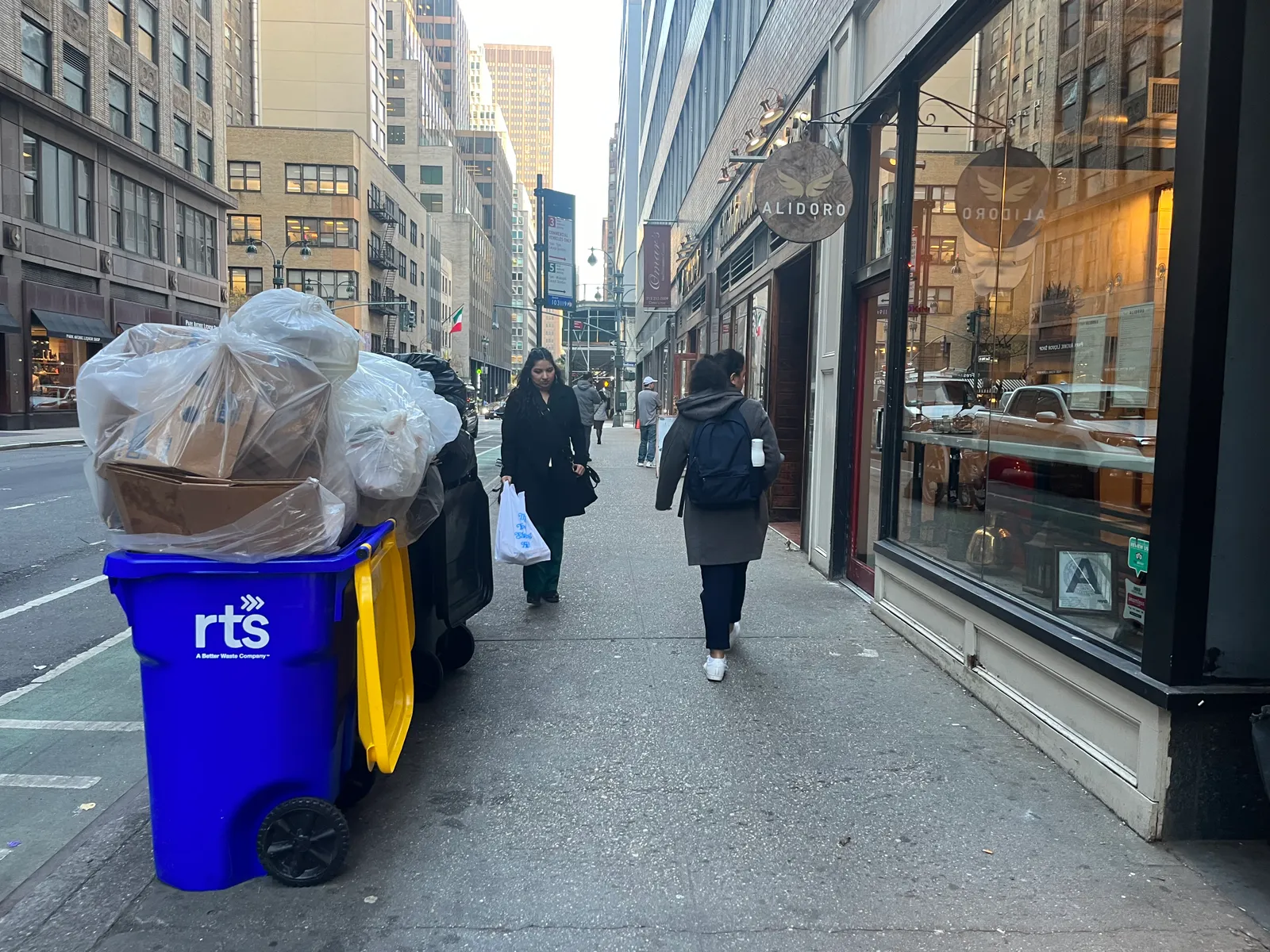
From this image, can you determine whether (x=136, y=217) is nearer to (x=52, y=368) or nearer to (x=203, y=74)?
(x=52, y=368)

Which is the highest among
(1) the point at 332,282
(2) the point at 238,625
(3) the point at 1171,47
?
(1) the point at 332,282

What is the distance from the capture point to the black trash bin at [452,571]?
4184mm

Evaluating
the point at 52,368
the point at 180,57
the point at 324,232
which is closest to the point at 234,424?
the point at 52,368

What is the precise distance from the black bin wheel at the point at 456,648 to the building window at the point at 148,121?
38.3 metres

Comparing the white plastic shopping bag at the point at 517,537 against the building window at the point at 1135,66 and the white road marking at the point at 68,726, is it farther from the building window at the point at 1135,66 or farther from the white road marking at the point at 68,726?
the building window at the point at 1135,66

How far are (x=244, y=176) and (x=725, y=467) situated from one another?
199ft

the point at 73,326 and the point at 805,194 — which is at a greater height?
the point at 73,326

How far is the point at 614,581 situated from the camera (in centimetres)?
743

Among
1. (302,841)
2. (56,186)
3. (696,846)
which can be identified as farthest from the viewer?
(56,186)

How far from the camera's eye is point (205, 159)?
4141 cm

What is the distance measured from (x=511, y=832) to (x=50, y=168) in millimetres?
34539

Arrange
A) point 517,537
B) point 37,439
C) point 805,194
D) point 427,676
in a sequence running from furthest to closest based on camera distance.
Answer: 1. point 37,439
2. point 805,194
3. point 517,537
4. point 427,676

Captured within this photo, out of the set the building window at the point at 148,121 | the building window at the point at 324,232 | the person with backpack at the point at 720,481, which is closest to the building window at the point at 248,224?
the building window at the point at 324,232

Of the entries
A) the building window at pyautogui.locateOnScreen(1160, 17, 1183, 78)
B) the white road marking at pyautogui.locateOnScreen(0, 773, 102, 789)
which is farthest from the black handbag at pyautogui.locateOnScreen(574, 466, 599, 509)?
the building window at pyautogui.locateOnScreen(1160, 17, 1183, 78)
